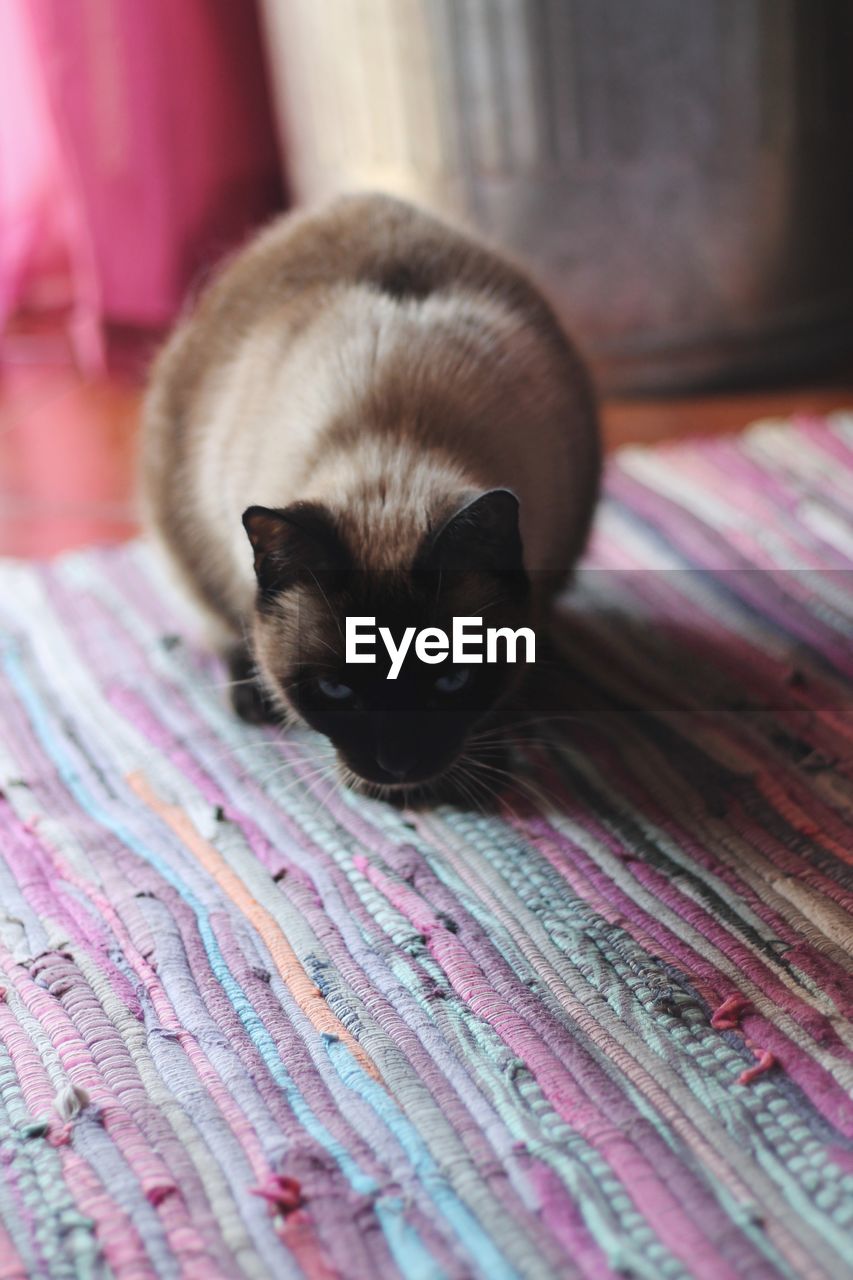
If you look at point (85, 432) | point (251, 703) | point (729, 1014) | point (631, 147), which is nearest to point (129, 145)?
point (85, 432)

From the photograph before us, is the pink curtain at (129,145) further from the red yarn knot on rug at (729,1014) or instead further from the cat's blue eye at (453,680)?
the red yarn knot on rug at (729,1014)

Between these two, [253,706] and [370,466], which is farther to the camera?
[253,706]

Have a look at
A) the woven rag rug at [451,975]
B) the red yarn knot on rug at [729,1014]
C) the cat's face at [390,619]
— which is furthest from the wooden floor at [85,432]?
the red yarn knot on rug at [729,1014]

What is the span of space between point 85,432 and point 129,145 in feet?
1.66

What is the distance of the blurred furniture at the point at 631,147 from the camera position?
1.87 meters

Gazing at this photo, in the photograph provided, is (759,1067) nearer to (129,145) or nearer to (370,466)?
(370,466)

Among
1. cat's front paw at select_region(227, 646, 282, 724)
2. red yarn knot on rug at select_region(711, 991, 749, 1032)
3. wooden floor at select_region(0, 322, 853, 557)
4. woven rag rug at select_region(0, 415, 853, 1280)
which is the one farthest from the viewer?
wooden floor at select_region(0, 322, 853, 557)

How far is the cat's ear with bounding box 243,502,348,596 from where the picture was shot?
→ 0.94 meters

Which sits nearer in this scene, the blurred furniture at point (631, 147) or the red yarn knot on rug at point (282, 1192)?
the red yarn knot on rug at point (282, 1192)

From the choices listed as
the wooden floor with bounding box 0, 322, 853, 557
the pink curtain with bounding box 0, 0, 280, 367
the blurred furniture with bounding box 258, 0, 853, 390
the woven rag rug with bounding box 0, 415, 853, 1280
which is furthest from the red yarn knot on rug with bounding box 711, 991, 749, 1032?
the pink curtain with bounding box 0, 0, 280, 367

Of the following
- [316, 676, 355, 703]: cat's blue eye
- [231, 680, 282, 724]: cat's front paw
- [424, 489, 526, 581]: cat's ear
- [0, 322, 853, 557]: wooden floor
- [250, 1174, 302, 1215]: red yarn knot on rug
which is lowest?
[0, 322, 853, 557]: wooden floor

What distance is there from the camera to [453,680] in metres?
0.99

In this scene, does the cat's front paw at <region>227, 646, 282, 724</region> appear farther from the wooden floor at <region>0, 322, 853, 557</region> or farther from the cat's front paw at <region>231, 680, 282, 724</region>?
the wooden floor at <region>0, 322, 853, 557</region>

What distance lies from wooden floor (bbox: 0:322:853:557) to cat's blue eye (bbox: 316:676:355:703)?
834 mm
